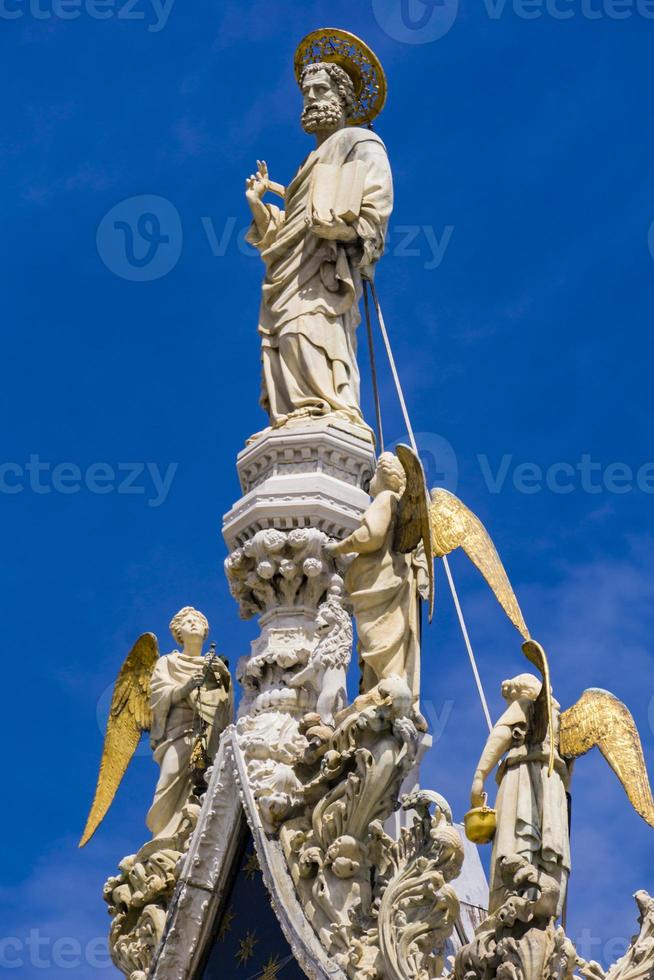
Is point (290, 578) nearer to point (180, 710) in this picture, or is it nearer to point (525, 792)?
point (180, 710)

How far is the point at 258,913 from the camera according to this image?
677 inches

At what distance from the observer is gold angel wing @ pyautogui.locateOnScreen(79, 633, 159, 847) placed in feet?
66.2

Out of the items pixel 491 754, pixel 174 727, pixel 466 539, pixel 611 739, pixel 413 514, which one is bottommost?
pixel 491 754

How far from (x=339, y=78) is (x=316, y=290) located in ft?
8.10

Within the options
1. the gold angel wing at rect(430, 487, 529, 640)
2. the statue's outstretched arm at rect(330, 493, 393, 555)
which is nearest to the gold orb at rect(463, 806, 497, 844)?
the gold angel wing at rect(430, 487, 529, 640)

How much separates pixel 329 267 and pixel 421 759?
16.2 feet

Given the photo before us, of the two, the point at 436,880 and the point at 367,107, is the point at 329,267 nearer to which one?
the point at 367,107

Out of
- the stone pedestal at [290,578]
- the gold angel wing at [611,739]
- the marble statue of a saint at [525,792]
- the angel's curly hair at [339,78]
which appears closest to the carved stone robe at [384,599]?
the stone pedestal at [290,578]

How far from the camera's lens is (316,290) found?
67.7 ft

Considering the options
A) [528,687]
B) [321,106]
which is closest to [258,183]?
[321,106]

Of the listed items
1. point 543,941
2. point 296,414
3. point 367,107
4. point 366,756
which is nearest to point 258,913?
point 366,756

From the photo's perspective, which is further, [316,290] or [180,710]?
[316,290]

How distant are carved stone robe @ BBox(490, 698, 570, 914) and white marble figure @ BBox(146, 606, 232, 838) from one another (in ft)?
9.62

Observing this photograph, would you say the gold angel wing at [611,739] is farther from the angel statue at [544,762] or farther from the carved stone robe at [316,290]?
the carved stone robe at [316,290]
